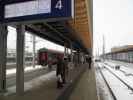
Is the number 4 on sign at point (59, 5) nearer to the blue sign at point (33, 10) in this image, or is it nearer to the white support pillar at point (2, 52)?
the blue sign at point (33, 10)

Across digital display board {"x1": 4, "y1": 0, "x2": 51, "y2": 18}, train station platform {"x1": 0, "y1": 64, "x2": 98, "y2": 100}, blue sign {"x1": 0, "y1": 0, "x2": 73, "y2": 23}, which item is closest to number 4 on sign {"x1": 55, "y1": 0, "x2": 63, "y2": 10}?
blue sign {"x1": 0, "y1": 0, "x2": 73, "y2": 23}

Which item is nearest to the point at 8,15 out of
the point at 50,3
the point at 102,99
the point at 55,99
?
the point at 50,3

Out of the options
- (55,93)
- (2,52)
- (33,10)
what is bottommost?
(55,93)

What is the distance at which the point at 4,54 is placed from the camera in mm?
9570

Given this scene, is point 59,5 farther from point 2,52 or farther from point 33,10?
point 2,52

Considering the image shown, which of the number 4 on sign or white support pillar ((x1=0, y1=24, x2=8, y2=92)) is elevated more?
the number 4 on sign

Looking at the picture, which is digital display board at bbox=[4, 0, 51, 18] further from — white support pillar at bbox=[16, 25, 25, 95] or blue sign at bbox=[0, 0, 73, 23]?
white support pillar at bbox=[16, 25, 25, 95]

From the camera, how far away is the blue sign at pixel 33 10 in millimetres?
6836

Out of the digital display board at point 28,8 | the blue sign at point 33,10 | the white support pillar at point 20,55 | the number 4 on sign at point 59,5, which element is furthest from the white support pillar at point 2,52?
the number 4 on sign at point 59,5

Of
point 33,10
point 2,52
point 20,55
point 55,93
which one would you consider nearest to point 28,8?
point 33,10

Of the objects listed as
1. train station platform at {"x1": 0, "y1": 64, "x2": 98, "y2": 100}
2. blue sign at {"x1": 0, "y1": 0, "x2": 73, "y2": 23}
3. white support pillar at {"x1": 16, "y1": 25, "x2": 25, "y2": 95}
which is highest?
blue sign at {"x1": 0, "y1": 0, "x2": 73, "y2": 23}

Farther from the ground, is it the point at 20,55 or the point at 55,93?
the point at 20,55

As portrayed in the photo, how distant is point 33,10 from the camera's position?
7246 mm

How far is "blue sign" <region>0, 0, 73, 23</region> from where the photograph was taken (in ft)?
22.4
